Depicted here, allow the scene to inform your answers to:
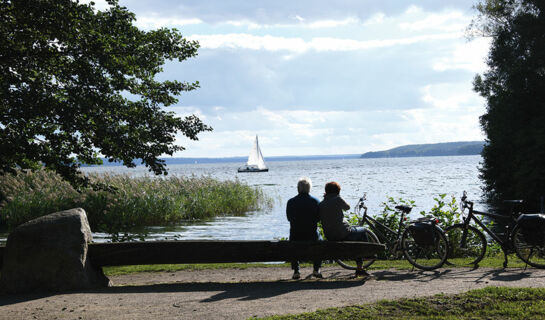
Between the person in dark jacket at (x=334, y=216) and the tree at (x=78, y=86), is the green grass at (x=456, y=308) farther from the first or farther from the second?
the tree at (x=78, y=86)

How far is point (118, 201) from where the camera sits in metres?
24.0

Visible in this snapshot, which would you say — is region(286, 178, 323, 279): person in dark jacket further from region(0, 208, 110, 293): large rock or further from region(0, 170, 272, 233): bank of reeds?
region(0, 170, 272, 233): bank of reeds

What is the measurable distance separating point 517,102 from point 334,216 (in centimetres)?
3195

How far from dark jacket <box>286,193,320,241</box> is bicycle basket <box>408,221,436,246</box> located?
198 cm

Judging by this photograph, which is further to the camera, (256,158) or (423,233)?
(256,158)

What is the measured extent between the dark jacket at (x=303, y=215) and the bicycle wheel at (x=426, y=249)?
201cm

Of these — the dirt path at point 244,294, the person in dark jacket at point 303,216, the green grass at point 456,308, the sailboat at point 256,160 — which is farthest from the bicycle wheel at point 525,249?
the sailboat at point 256,160

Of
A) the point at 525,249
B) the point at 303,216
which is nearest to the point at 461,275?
the point at 525,249

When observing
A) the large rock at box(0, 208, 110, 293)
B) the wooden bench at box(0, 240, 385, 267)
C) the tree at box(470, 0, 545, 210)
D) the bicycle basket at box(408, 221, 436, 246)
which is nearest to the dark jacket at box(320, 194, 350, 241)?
the wooden bench at box(0, 240, 385, 267)

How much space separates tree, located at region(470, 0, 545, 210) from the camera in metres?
35.4

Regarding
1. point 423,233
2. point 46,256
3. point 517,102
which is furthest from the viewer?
point 517,102

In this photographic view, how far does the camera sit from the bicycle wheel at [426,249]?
10.4 m

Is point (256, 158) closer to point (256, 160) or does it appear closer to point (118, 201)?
point (256, 160)

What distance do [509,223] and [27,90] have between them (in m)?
9.89
